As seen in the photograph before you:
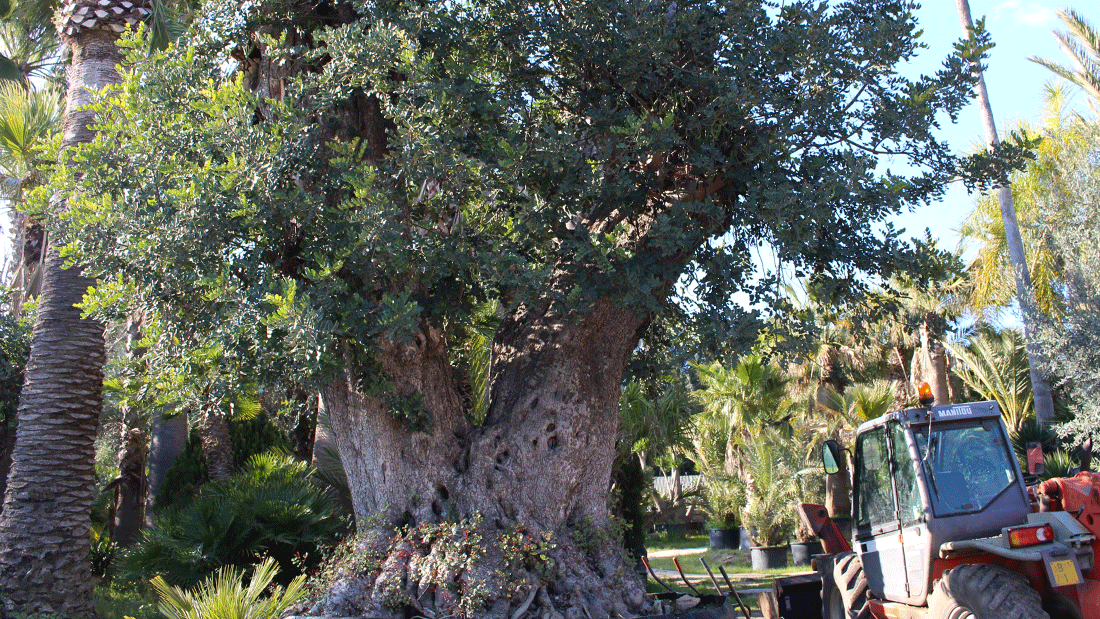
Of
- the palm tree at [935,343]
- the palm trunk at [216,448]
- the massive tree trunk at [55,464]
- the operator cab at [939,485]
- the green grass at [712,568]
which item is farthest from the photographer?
the palm tree at [935,343]

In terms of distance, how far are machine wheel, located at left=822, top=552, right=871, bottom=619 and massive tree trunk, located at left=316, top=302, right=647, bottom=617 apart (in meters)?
1.92

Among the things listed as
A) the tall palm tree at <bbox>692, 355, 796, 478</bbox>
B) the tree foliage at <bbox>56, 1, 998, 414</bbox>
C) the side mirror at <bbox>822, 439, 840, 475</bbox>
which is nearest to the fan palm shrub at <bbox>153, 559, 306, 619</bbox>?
the tree foliage at <bbox>56, 1, 998, 414</bbox>

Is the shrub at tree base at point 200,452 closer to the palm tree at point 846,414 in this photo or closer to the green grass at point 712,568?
the green grass at point 712,568

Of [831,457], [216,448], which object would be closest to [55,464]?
[216,448]

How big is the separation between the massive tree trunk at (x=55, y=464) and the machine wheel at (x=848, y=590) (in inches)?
305

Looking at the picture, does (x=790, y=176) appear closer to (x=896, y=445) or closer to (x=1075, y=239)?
(x=896, y=445)

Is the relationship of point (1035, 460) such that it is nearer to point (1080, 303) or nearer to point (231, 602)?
point (231, 602)

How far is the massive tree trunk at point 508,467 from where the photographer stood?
22.0ft

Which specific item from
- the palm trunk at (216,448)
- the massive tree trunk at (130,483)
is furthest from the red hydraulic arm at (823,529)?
the massive tree trunk at (130,483)

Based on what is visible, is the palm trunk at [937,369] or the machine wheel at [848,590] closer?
the machine wheel at [848,590]

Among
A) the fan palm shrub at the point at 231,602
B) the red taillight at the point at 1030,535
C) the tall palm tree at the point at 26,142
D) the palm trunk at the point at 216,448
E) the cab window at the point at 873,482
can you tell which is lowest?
the fan palm shrub at the point at 231,602

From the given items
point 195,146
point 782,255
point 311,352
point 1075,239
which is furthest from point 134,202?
point 1075,239

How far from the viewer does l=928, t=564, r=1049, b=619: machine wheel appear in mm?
5043

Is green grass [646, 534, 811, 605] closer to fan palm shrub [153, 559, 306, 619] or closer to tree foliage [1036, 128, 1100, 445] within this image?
tree foliage [1036, 128, 1100, 445]
